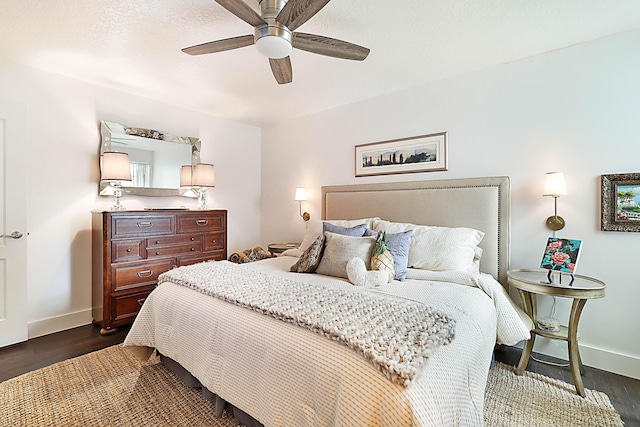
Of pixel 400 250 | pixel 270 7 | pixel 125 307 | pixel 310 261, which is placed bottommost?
pixel 125 307

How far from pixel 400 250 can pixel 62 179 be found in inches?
128

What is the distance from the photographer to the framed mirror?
3.19 meters

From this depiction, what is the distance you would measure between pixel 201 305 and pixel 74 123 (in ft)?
8.48

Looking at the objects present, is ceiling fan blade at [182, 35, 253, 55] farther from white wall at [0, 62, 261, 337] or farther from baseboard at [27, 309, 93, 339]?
baseboard at [27, 309, 93, 339]

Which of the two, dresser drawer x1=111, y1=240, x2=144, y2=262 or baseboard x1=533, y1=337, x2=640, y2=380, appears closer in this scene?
baseboard x1=533, y1=337, x2=640, y2=380

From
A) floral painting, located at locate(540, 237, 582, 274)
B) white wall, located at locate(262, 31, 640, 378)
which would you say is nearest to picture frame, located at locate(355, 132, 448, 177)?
white wall, located at locate(262, 31, 640, 378)

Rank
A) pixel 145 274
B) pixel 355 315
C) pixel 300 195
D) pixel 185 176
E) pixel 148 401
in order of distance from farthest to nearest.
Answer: pixel 300 195
pixel 185 176
pixel 145 274
pixel 148 401
pixel 355 315

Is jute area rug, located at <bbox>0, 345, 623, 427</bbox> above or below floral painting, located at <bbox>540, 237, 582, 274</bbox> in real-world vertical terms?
below

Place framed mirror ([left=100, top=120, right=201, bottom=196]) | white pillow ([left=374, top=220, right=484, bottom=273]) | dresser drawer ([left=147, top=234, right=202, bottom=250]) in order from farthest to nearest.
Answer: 1. framed mirror ([left=100, top=120, right=201, bottom=196])
2. dresser drawer ([left=147, top=234, right=202, bottom=250])
3. white pillow ([left=374, top=220, right=484, bottom=273])

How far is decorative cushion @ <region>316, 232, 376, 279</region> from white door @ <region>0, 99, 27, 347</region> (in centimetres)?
263

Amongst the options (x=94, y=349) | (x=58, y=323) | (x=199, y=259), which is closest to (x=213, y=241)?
(x=199, y=259)

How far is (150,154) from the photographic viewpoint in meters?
3.50

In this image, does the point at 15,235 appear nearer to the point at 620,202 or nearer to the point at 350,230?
the point at 350,230

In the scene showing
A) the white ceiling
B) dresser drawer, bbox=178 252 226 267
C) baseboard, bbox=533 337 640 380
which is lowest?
baseboard, bbox=533 337 640 380
